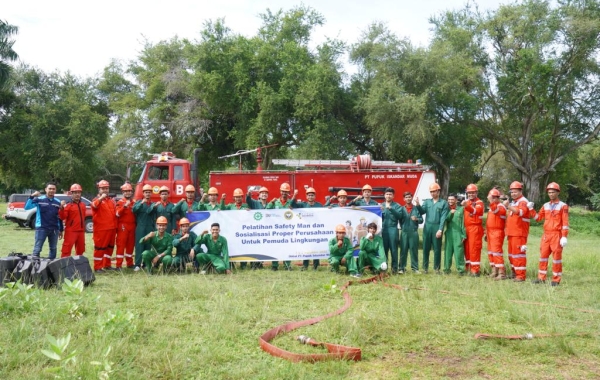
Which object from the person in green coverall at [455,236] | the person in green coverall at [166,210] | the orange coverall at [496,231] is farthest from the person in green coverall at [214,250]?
the orange coverall at [496,231]

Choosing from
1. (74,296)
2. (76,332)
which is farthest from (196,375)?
(74,296)

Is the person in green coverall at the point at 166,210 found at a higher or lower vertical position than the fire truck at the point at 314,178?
lower

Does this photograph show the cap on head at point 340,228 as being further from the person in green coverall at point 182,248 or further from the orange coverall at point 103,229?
the orange coverall at point 103,229

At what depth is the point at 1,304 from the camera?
5625mm

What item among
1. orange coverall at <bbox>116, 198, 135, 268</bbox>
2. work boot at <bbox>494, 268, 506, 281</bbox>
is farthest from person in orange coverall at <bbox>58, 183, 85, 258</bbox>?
work boot at <bbox>494, 268, 506, 281</bbox>

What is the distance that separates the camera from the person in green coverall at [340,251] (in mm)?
9039

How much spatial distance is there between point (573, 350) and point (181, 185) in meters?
11.4

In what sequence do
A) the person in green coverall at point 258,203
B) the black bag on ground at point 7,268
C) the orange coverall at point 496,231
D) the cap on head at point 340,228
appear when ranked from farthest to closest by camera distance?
the person in green coverall at point 258,203 < the cap on head at point 340,228 < the orange coverall at point 496,231 < the black bag on ground at point 7,268

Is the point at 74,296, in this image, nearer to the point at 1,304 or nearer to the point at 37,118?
the point at 1,304

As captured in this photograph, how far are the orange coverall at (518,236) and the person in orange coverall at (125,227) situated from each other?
22.5 ft

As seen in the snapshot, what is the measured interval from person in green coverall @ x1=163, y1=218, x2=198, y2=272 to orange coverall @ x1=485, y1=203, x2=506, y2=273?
5265mm

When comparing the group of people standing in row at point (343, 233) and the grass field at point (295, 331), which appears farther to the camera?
the group of people standing in row at point (343, 233)

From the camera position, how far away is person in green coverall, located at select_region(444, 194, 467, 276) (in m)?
9.23

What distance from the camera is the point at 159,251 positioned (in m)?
9.23
